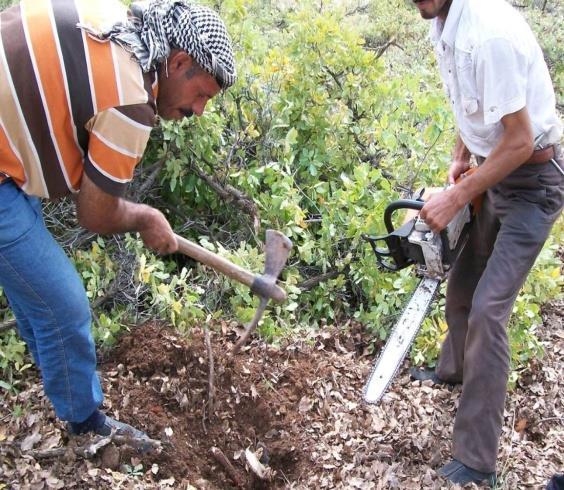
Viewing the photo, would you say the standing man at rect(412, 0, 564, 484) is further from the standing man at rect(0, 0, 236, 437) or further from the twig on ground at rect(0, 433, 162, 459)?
the twig on ground at rect(0, 433, 162, 459)

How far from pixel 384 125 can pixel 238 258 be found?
4.89 ft

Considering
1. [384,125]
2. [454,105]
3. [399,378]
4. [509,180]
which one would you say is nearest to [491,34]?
[454,105]

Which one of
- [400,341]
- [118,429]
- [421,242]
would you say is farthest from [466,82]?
[118,429]

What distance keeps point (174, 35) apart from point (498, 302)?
1814mm

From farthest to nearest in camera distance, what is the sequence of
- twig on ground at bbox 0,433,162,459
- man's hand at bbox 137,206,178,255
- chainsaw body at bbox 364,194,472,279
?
chainsaw body at bbox 364,194,472,279 → twig on ground at bbox 0,433,162,459 → man's hand at bbox 137,206,178,255

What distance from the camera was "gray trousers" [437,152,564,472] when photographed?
289 centimetres

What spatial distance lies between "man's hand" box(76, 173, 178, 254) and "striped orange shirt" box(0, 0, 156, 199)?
0.05 meters

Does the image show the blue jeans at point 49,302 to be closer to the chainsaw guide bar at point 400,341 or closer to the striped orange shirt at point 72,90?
the striped orange shirt at point 72,90

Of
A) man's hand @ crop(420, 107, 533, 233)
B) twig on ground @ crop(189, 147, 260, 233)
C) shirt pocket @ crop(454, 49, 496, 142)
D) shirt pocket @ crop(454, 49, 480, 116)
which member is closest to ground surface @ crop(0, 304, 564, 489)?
twig on ground @ crop(189, 147, 260, 233)

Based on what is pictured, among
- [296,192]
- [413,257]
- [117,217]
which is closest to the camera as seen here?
[117,217]

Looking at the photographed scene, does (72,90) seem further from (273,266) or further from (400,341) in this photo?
(400,341)

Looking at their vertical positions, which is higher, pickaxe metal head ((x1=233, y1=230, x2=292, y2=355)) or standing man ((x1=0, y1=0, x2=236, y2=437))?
standing man ((x1=0, y1=0, x2=236, y2=437))

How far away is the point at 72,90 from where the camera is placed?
2.10 metres

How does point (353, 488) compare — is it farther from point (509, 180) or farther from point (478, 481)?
point (509, 180)
